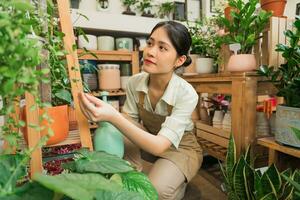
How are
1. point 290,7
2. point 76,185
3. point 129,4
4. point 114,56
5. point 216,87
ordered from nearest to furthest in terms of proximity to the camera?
point 76,185 < point 216,87 < point 114,56 < point 129,4 < point 290,7

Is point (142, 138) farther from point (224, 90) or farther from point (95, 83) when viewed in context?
point (95, 83)

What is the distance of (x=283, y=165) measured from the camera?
1.06m

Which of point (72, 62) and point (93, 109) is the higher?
point (72, 62)

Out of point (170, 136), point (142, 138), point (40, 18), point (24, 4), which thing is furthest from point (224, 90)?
point (24, 4)

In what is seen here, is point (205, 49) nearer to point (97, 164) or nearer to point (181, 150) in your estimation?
point (181, 150)

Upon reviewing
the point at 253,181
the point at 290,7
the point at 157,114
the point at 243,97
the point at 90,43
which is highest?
the point at 290,7

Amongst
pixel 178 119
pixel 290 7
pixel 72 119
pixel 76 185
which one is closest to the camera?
pixel 76 185

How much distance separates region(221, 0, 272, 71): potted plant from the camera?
1.06 m

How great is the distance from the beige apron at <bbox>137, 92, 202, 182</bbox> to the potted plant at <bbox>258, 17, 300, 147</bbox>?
16.6 inches

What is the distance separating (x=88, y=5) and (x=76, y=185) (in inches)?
99.5

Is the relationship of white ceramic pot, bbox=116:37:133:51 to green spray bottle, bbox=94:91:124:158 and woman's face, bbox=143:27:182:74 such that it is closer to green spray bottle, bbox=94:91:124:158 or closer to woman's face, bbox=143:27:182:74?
woman's face, bbox=143:27:182:74

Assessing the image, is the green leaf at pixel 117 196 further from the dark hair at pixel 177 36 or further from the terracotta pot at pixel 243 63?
the terracotta pot at pixel 243 63

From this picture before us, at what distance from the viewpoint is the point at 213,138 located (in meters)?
1.34

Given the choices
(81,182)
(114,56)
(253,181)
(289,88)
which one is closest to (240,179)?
(253,181)
